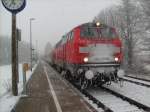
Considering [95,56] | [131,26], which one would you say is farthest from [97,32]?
[131,26]

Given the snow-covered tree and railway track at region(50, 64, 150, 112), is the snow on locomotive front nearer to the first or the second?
railway track at region(50, 64, 150, 112)

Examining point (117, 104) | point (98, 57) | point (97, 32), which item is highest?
point (97, 32)

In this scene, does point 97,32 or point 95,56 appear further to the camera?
point 97,32

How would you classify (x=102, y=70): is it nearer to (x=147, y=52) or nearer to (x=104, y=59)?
(x=104, y=59)

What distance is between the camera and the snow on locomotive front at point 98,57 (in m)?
15.7

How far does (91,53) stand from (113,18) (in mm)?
48491

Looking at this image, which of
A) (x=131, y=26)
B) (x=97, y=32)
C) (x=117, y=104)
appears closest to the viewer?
(x=117, y=104)

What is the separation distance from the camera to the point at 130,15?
49312 millimetres

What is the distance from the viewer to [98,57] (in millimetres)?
15648

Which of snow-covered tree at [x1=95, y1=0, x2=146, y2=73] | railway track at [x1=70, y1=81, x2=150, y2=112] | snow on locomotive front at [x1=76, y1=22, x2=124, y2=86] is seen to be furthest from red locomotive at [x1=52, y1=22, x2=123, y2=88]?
snow-covered tree at [x1=95, y1=0, x2=146, y2=73]

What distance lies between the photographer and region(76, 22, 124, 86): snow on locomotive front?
15672 mm

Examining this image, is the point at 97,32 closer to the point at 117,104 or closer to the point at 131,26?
the point at 117,104

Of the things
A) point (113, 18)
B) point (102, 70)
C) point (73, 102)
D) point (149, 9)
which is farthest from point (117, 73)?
point (113, 18)

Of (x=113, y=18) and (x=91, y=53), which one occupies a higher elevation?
(x=113, y=18)
